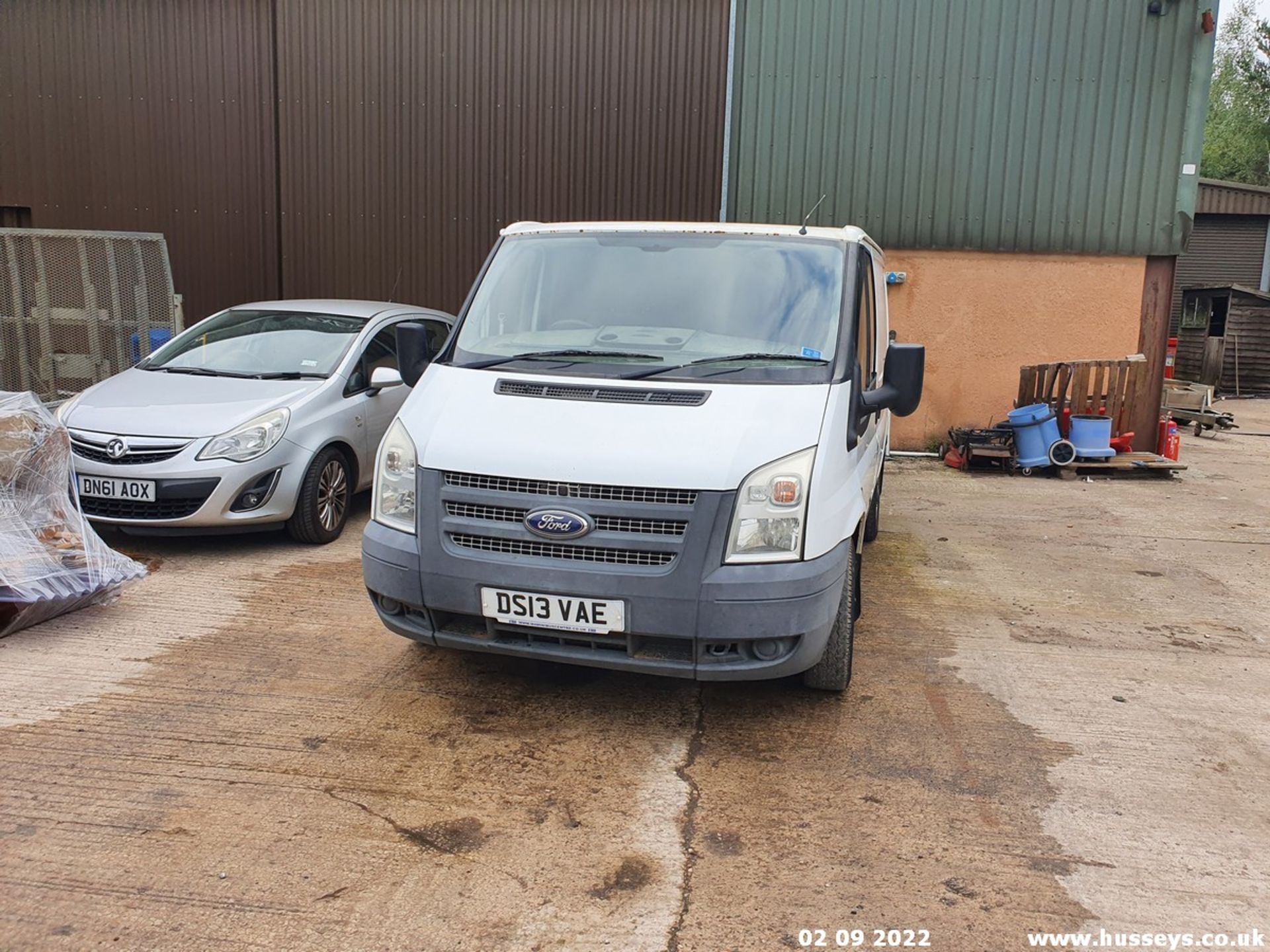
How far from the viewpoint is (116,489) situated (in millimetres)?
5695

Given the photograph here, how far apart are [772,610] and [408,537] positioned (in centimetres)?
141

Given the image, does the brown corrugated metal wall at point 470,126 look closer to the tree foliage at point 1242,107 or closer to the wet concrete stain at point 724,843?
the wet concrete stain at point 724,843

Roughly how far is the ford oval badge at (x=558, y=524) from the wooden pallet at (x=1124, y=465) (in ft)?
25.9

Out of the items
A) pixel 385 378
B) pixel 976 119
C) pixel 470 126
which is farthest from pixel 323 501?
pixel 976 119

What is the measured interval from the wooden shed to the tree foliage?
23403 millimetres

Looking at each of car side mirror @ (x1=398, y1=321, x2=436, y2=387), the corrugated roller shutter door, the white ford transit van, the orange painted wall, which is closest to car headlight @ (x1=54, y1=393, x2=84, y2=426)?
car side mirror @ (x1=398, y1=321, x2=436, y2=387)

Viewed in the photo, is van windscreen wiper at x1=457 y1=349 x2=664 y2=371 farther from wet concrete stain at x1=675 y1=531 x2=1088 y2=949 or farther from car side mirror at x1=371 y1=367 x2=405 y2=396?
car side mirror at x1=371 y1=367 x2=405 y2=396

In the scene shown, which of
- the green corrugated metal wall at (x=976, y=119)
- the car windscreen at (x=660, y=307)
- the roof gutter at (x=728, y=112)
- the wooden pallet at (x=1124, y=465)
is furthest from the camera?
the roof gutter at (x=728, y=112)

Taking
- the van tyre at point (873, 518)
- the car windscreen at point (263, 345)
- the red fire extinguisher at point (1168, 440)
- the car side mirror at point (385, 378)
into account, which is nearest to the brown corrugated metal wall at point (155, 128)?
the car windscreen at point (263, 345)

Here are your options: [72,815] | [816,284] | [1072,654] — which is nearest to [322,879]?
[72,815]

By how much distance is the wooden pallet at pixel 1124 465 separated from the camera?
32.3 feet

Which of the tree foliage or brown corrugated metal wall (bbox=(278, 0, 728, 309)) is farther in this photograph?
the tree foliage

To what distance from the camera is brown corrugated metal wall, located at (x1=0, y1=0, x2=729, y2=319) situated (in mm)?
10992

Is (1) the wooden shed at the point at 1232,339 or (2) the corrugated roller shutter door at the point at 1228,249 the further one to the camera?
(2) the corrugated roller shutter door at the point at 1228,249
